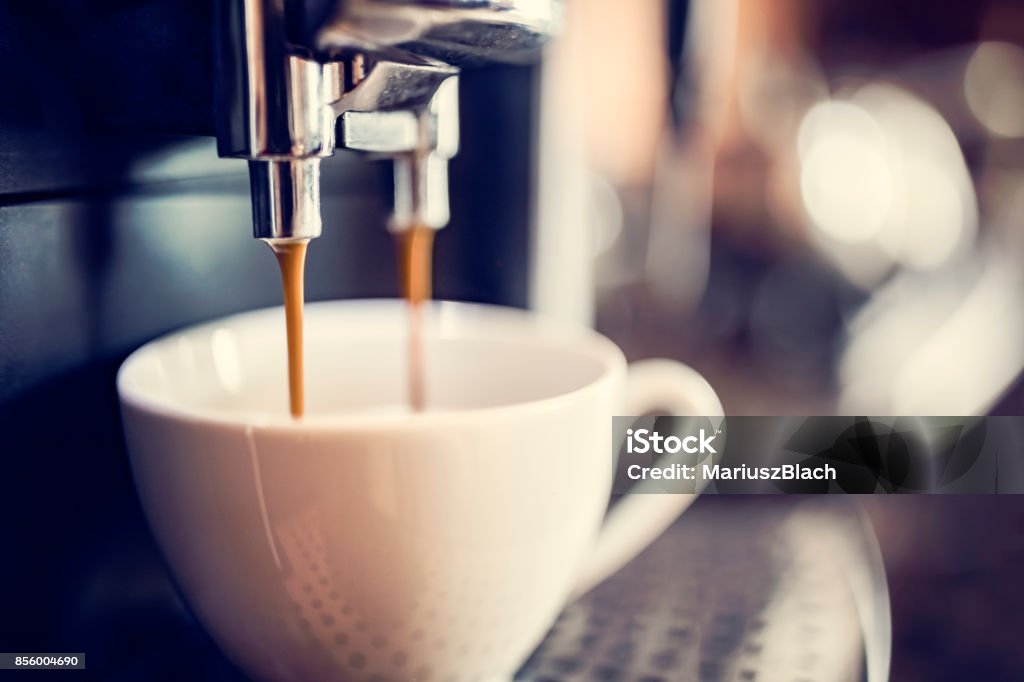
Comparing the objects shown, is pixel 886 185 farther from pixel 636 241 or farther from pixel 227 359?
pixel 227 359

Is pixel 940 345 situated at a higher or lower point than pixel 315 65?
lower

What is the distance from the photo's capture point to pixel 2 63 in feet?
0.64

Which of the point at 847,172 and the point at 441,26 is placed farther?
the point at 847,172

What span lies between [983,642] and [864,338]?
16.4 inches

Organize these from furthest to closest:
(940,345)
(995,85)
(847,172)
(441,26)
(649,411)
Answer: (847,172) → (995,85) → (940,345) → (649,411) → (441,26)

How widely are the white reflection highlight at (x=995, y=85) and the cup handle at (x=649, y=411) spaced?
542 mm

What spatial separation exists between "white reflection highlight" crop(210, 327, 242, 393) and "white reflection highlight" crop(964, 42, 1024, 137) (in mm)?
636

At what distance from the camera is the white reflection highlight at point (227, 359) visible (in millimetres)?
265

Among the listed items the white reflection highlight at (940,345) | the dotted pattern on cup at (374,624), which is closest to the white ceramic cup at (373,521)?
the dotted pattern on cup at (374,624)

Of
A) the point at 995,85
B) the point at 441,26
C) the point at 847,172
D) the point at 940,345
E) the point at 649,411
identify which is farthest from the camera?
the point at 847,172

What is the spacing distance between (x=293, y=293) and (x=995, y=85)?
0.70m

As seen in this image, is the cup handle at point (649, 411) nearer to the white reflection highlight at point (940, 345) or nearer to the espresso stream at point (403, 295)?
the espresso stream at point (403, 295)

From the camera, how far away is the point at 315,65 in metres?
0.20

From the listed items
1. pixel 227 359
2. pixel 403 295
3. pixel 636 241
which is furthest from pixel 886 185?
pixel 227 359
